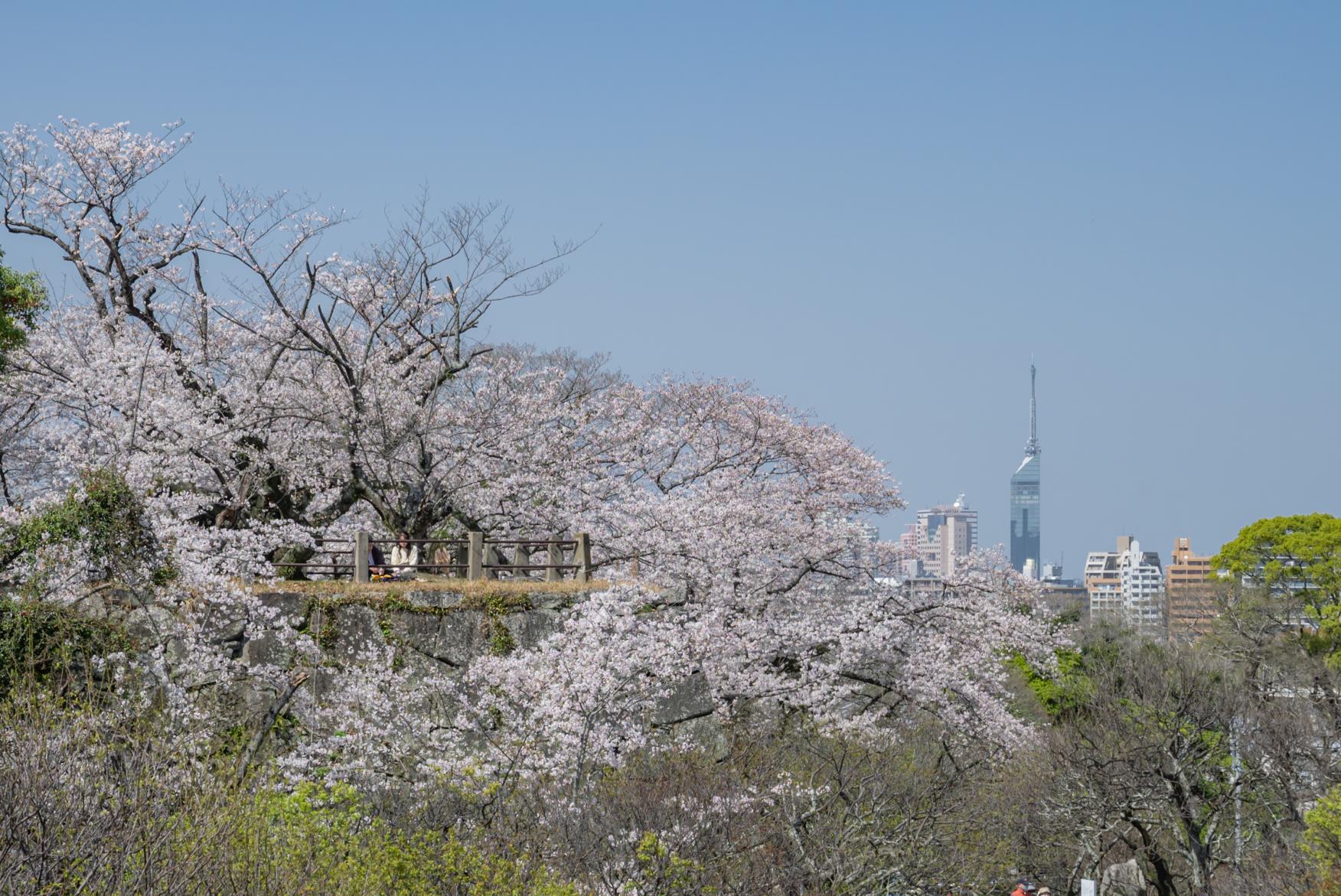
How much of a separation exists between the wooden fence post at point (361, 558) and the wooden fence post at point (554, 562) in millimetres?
2799

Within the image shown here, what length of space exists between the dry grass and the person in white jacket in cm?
50

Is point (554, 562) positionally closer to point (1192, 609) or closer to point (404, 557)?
point (404, 557)

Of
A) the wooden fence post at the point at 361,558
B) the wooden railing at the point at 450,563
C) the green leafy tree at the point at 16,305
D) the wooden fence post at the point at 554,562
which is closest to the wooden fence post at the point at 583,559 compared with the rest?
the wooden railing at the point at 450,563

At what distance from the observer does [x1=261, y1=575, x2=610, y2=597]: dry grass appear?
19.7m

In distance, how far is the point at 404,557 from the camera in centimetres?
2130

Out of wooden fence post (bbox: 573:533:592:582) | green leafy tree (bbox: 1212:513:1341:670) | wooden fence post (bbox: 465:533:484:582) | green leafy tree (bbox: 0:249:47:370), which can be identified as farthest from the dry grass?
green leafy tree (bbox: 1212:513:1341:670)

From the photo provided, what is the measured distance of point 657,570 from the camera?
22609 millimetres

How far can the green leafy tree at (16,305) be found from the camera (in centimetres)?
1923

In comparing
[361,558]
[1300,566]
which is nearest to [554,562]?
[361,558]

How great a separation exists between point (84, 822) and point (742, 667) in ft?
42.9

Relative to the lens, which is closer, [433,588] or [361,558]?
[433,588]

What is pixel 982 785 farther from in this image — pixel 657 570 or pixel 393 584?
pixel 393 584

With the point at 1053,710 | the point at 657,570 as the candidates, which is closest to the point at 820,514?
the point at 657,570

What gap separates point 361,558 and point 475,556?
5.68 feet
